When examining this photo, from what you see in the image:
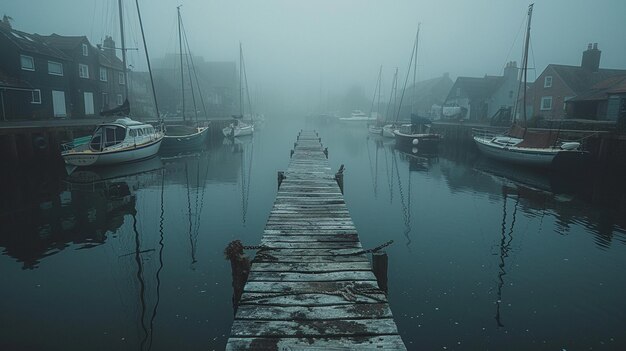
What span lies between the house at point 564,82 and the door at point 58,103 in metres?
56.2

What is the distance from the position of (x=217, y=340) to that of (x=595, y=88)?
4783 cm

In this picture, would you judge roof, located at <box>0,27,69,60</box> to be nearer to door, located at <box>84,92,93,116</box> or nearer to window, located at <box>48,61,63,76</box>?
window, located at <box>48,61,63,76</box>

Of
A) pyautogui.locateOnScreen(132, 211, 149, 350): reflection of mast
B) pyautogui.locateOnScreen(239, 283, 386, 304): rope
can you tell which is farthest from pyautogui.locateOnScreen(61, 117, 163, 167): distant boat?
pyautogui.locateOnScreen(239, 283, 386, 304): rope

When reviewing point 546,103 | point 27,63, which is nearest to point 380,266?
point 27,63

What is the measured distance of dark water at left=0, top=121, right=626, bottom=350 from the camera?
748 cm

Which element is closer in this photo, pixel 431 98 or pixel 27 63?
pixel 27 63

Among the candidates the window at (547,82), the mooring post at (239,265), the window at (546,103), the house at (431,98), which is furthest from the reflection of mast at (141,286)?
the house at (431,98)

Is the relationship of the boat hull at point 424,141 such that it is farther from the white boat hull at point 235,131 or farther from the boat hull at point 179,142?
the boat hull at point 179,142

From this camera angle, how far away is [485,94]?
65.0 metres

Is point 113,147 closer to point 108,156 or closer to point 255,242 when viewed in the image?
point 108,156

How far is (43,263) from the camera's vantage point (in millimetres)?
10375

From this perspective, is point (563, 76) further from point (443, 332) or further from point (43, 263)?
point (43, 263)

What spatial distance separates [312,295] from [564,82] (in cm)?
5163

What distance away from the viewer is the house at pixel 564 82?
44.0 metres
